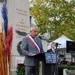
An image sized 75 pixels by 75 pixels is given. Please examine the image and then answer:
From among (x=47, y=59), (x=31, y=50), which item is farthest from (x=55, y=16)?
(x=47, y=59)

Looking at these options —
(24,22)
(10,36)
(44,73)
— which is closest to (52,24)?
(24,22)

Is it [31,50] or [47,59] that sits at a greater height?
[31,50]

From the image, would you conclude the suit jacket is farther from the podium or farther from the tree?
the tree

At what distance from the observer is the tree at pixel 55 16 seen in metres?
24.6

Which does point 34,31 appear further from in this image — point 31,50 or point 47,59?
point 47,59

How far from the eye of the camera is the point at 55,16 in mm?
25094

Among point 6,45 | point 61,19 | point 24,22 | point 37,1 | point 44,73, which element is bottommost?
point 44,73

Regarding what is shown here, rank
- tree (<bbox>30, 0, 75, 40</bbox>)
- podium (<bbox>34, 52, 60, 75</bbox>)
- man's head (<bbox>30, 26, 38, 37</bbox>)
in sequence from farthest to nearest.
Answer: tree (<bbox>30, 0, 75, 40</bbox>), man's head (<bbox>30, 26, 38, 37</bbox>), podium (<bbox>34, 52, 60, 75</bbox>)

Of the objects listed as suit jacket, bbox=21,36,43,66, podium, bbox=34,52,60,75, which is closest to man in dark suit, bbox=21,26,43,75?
suit jacket, bbox=21,36,43,66

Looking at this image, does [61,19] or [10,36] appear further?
[61,19]

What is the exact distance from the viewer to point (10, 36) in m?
4.18

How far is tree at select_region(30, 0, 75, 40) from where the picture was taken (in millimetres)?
24562

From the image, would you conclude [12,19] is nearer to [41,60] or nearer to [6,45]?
[41,60]

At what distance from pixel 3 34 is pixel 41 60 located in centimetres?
238
